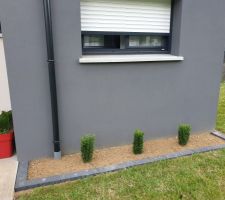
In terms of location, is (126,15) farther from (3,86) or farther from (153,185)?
(153,185)

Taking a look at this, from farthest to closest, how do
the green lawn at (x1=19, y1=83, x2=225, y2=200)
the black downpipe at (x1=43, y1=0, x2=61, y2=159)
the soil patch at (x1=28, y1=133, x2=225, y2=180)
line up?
the soil patch at (x1=28, y1=133, x2=225, y2=180) < the black downpipe at (x1=43, y1=0, x2=61, y2=159) < the green lawn at (x1=19, y1=83, x2=225, y2=200)

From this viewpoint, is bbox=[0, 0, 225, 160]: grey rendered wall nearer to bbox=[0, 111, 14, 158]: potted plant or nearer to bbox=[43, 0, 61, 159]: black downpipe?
bbox=[43, 0, 61, 159]: black downpipe

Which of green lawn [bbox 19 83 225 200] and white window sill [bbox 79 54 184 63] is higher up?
white window sill [bbox 79 54 184 63]

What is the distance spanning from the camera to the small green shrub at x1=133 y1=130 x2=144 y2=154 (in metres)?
3.37

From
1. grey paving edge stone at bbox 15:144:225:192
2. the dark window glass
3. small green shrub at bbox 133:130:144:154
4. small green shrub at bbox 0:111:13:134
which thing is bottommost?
grey paving edge stone at bbox 15:144:225:192

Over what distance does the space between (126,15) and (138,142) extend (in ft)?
6.62

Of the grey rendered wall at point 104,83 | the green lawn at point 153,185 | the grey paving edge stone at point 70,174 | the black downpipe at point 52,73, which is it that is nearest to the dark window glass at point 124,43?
the grey rendered wall at point 104,83

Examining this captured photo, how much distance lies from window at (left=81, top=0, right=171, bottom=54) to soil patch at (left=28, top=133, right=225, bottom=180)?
163 cm

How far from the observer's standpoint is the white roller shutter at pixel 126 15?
131 inches

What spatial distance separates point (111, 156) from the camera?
3.42 m

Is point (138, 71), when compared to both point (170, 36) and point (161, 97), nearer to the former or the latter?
point (161, 97)

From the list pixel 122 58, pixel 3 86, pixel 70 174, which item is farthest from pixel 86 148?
pixel 3 86

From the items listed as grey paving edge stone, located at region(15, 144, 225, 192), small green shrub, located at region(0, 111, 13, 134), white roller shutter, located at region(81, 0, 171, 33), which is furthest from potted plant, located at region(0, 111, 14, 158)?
white roller shutter, located at region(81, 0, 171, 33)

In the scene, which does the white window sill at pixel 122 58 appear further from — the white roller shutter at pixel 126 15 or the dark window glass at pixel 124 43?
the white roller shutter at pixel 126 15
